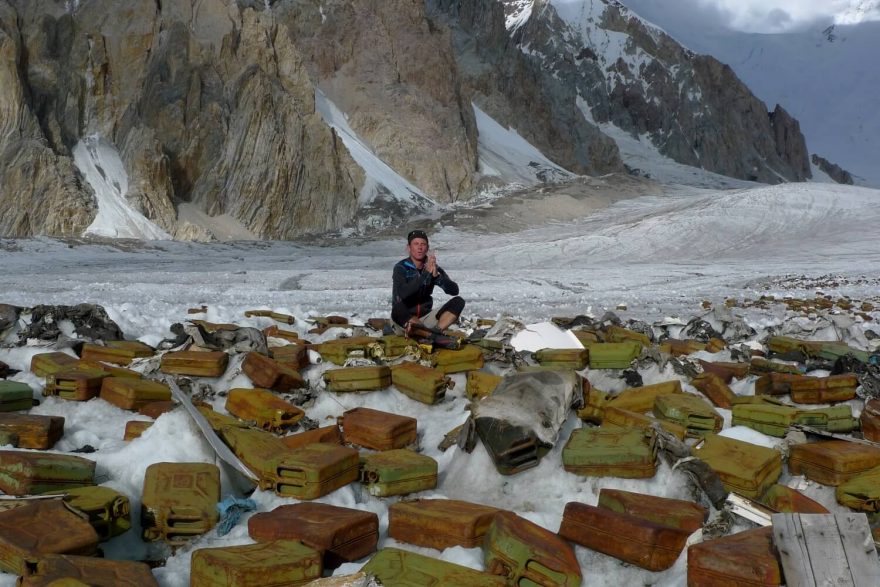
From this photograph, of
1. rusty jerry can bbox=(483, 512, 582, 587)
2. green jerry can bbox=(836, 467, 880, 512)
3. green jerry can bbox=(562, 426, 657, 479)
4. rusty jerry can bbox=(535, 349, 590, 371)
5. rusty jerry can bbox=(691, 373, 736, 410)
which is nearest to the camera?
rusty jerry can bbox=(483, 512, 582, 587)

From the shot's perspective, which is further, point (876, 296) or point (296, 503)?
point (876, 296)

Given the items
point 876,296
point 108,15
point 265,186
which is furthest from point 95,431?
point 108,15

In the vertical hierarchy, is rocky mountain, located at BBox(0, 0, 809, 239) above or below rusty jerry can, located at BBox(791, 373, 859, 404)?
above

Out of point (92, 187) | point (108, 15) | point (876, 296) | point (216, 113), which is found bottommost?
point (876, 296)

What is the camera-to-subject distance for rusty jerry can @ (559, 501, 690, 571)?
8.34ft

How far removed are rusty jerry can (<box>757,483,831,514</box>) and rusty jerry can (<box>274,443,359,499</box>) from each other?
72.6 inches

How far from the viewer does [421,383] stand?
4.43 meters

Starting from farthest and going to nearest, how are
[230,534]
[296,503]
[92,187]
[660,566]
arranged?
[92,187] < [296,503] < [230,534] < [660,566]

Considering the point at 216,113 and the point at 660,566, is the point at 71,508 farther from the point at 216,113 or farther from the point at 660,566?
the point at 216,113

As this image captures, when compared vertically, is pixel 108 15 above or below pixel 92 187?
above

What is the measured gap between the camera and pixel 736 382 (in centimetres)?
503

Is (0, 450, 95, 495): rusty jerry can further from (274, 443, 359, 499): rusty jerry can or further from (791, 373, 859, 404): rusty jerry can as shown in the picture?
(791, 373, 859, 404): rusty jerry can

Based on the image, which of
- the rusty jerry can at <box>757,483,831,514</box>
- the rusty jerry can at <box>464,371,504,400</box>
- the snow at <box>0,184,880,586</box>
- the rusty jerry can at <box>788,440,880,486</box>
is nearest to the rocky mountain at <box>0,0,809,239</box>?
the snow at <box>0,184,880,586</box>

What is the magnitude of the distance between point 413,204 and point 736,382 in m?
39.6
